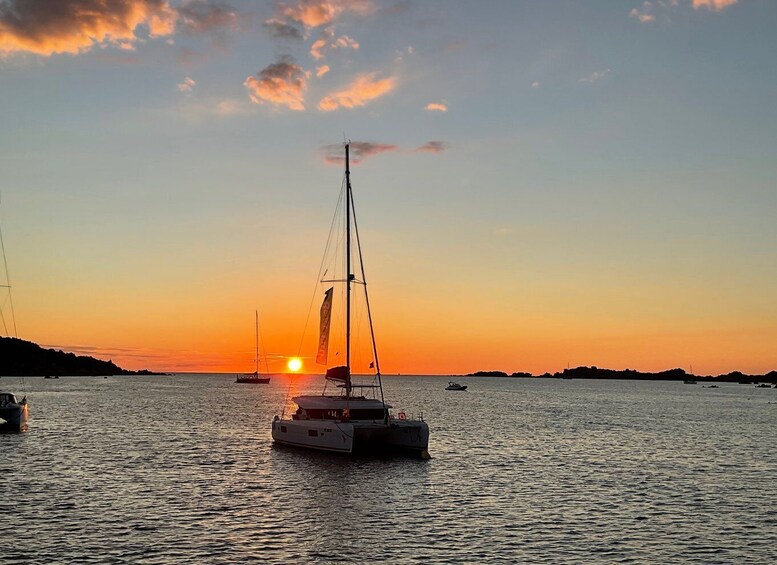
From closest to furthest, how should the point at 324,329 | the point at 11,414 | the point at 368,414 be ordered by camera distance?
the point at 368,414, the point at 324,329, the point at 11,414

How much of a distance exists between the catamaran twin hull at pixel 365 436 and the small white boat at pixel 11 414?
33977 millimetres

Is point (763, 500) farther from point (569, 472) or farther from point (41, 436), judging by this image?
point (41, 436)

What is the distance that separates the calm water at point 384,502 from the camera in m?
29.7

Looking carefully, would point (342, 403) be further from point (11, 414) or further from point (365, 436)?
point (11, 414)

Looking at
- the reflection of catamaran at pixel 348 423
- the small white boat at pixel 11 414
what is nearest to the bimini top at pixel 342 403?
the reflection of catamaran at pixel 348 423

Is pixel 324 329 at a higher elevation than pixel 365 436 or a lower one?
higher

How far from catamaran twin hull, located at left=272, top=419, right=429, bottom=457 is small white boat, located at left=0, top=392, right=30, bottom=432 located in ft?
111

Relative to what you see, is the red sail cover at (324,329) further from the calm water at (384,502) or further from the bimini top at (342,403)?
the calm water at (384,502)

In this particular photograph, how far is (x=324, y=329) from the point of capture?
61031 millimetres

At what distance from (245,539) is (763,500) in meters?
29.5

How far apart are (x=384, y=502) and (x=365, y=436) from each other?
14493 millimetres

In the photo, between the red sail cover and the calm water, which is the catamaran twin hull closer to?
the calm water

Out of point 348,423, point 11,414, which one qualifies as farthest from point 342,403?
point 11,414

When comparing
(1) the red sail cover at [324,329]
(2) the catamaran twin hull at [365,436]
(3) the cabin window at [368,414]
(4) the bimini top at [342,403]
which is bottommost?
(2) the catamaran twin hull at [365,436]
